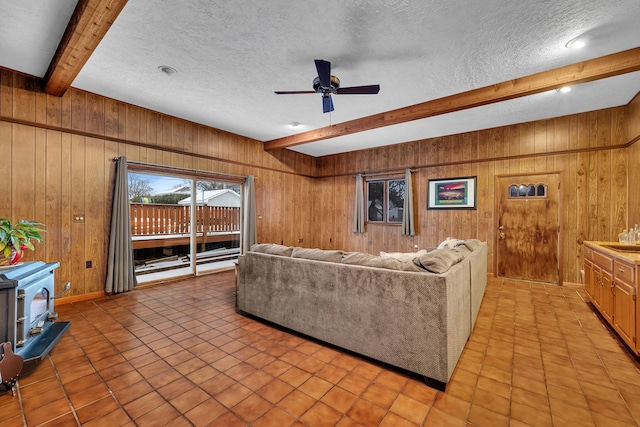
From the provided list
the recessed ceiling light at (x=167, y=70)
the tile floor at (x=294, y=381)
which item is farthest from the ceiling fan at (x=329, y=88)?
the tile floor at (x=294, y=381)

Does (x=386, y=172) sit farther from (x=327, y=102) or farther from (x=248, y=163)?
(x=327, y=102)

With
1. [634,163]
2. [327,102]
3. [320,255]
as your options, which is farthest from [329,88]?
[634,163]

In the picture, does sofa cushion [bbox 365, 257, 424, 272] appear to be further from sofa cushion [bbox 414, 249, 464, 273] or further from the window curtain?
the window curtain

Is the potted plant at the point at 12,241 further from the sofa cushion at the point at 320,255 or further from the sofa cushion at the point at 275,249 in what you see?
the sofa cushion at the point at 320,255

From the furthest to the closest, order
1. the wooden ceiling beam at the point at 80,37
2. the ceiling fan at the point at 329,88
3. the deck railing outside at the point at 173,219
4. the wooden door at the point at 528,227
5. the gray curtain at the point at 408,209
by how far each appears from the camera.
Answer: the gray curtain at the point at 408,209, the deck railing outside at the point at 173,219, the wooden door at the point at 528,227, the ceiling fan at the point at 329,88, the wooden ceiling beam at the point at 80,37

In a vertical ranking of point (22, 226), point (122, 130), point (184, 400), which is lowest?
point (184, 400)

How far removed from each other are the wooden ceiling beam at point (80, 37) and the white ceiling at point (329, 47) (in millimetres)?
118

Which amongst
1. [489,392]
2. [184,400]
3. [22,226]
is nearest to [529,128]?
[489,392]

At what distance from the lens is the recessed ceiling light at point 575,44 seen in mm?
2445

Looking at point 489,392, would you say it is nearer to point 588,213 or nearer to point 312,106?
point 312,106

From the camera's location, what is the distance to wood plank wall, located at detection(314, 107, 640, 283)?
4160 millimetres

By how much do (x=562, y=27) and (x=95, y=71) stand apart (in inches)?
188

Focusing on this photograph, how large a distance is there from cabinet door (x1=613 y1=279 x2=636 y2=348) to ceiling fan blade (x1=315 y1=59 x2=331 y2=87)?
328 cm

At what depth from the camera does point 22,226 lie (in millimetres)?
2416
